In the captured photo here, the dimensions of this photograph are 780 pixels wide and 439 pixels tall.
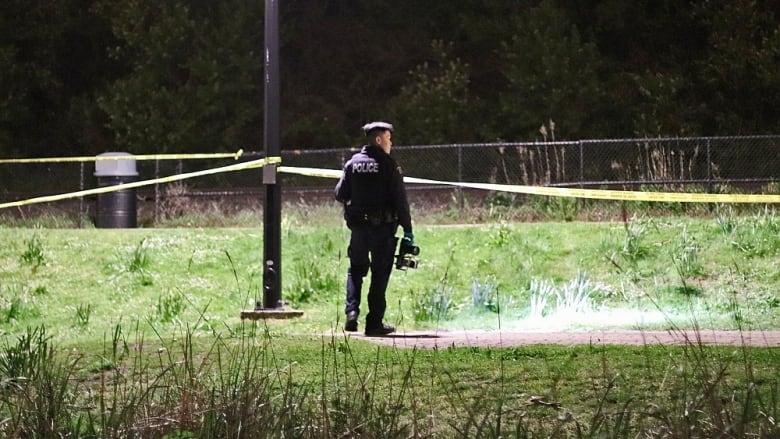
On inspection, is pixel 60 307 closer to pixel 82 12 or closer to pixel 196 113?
pixel 196 113

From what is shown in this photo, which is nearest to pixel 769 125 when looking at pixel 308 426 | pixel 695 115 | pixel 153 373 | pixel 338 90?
pixel 695 115

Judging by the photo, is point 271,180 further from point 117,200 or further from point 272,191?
point 117,200

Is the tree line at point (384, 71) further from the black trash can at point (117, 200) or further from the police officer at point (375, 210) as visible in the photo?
the police officer at point (375, 210)

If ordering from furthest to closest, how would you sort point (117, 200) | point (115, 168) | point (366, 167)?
1. point (115, 168)
2. point (117, 200)
3. point (366, 167)

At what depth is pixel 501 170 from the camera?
95.7 feet

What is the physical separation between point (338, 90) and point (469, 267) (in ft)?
81.9

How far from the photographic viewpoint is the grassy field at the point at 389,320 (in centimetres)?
605

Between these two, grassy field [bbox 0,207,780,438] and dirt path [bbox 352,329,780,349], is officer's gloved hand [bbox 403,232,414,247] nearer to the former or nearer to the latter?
dirt path [bbox 352,329,780,349]

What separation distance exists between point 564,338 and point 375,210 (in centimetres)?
208

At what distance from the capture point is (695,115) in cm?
3203

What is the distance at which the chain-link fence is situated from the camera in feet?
74.7

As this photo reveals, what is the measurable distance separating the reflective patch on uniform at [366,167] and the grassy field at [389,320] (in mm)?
1462

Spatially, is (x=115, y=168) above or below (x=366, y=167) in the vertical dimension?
above

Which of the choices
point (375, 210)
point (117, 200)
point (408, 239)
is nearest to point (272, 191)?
point (375, 210)
